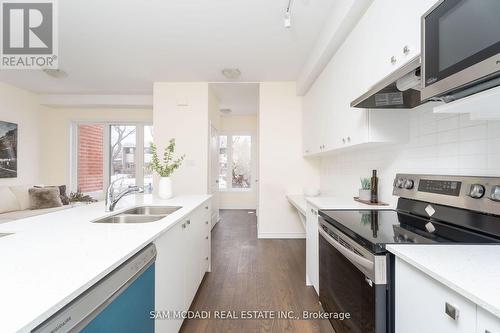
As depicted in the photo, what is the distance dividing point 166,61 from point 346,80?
241cm

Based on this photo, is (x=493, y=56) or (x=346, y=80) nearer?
(x=493, y=56)

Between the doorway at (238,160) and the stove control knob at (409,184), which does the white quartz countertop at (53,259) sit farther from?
the doorway at (238,160)

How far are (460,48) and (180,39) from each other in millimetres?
2622

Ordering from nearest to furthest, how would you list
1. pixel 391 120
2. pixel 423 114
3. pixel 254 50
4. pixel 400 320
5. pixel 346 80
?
pixel 400 320 → pixel 423 114 → pixel 391 120 → pixel 346 80 → pixel 254 50

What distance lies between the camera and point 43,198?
400cm

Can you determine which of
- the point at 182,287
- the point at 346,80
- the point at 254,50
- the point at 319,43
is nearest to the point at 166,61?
the point at 254,50

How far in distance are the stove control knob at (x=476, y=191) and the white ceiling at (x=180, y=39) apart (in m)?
1.83

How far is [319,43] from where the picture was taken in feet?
8.59

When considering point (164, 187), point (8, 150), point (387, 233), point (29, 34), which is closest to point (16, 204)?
point (8, 150)

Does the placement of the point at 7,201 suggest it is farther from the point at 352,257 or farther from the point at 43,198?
the point at 352,257

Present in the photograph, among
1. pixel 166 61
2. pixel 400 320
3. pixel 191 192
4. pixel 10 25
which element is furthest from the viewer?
pixel 191 192

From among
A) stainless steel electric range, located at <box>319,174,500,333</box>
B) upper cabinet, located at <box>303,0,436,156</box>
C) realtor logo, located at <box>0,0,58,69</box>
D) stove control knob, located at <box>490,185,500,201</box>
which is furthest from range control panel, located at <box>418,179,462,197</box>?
realtor logo, located at <box>0,0,58,69</box>

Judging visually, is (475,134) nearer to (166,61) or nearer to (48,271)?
(48,271)

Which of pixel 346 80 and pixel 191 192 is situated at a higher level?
pixel 346 80
